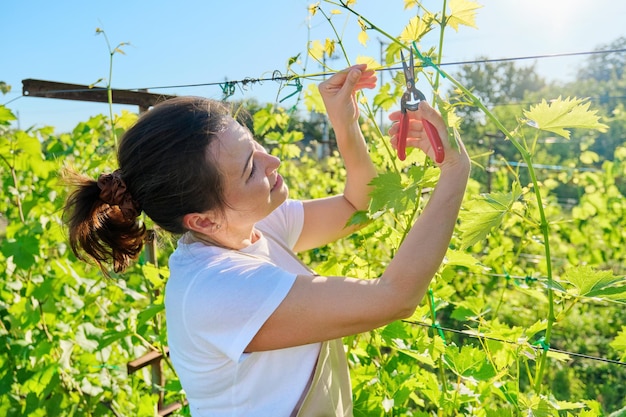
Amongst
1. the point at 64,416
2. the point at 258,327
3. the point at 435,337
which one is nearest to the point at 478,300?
the point at 435,337

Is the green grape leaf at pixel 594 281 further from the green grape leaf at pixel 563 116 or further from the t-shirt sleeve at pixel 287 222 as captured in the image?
the t-shirt sleeve at pixel 287 222

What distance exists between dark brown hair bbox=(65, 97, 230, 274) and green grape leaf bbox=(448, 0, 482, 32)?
1.51ft

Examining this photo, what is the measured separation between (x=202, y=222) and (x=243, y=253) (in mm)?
103

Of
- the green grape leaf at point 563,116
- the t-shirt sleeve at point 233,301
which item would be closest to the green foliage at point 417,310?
the green grape leaf at point 563,116

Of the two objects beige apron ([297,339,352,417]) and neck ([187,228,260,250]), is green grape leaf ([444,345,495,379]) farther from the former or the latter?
neck ([187,228,260,250])

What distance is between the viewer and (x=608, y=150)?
1766 centimetres

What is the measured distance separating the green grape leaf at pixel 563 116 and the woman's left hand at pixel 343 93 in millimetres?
342

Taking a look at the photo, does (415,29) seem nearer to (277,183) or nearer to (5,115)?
(277,183)

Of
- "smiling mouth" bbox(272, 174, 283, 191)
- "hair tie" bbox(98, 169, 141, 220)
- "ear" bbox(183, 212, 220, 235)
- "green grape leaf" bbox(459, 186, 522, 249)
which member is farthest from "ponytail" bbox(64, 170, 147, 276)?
"green grape leaf" bbox(459, 186, 522, 249)

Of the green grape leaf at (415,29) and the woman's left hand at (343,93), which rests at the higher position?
the green grape leaf at (415,29)

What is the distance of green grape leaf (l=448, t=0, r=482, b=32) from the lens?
1034 millimetres

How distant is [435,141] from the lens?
38.5 inches

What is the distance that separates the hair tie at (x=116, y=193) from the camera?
1228 millimetres

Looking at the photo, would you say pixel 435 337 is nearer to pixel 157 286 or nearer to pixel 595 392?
pixel 157 286
